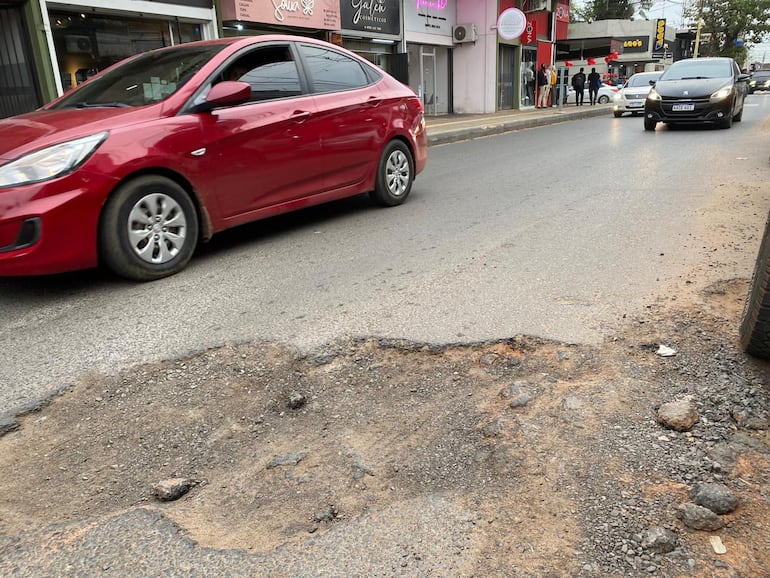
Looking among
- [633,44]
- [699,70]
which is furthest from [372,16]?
[633,44]

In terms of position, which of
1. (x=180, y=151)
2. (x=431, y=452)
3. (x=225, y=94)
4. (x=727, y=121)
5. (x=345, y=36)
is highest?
(x=345, y=36)

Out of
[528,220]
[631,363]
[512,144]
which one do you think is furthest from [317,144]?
[512,144]

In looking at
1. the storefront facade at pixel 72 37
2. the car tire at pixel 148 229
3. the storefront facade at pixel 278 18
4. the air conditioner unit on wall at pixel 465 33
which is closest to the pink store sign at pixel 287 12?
the storefront facade at pixel 278 18

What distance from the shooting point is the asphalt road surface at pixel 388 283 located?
3.43 meters

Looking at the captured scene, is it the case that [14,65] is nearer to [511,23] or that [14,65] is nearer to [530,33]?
[511,23]

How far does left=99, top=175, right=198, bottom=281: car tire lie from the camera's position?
4.13 meters

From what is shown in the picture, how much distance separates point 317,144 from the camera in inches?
215

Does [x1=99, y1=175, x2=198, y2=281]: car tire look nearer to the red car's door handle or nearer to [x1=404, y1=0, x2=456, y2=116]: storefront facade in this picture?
the red car's door handle

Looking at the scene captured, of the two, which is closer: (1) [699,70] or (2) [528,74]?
(1) [699,70]

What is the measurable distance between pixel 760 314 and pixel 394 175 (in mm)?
4459

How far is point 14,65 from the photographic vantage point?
34.8 feet

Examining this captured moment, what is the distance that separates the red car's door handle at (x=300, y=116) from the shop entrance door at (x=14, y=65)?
25.7 ft

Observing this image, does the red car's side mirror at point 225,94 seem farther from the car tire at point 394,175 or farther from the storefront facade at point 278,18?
the storefront facade at point 278,18

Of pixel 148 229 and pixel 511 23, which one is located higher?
pixel 511 23
